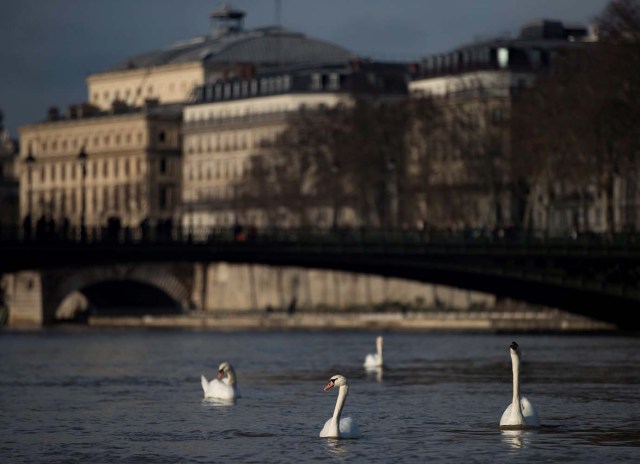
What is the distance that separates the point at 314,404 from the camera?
67750mm

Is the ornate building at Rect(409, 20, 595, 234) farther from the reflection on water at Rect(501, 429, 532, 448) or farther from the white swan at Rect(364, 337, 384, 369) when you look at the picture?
the reflection on water at Rect(501, 429, 532, 448)

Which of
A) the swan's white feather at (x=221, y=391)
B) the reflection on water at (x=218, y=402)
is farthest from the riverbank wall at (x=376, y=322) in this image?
the reflection on water at (x=218, y=402)

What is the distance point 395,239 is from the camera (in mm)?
105000

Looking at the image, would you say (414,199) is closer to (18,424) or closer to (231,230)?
(231,230)

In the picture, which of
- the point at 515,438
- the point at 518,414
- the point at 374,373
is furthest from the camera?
the point at 374,373

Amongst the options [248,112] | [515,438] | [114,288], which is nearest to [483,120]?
[114,288]

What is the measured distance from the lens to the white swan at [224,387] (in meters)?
68.7

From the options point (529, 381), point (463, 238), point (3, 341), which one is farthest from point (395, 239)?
point (529, 381)

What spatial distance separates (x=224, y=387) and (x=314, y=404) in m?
2.33

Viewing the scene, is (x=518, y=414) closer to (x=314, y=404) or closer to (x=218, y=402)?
(x=314, y=404)

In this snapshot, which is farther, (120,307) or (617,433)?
(120,307)

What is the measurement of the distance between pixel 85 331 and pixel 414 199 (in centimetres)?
2301

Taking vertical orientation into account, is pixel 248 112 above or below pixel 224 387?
above

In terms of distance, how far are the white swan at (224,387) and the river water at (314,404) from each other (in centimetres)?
29
